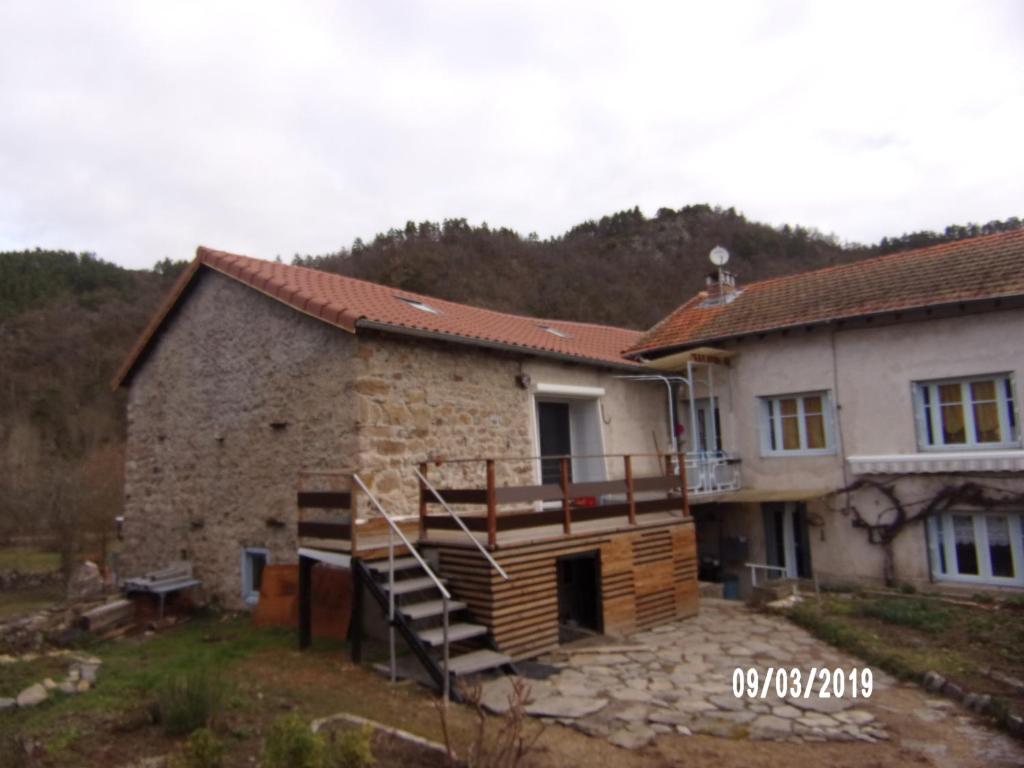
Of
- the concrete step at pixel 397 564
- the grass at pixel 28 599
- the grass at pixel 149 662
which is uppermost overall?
the concrete step at pixel 397 564

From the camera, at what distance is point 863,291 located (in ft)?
41.0

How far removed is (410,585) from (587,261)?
35794 mm

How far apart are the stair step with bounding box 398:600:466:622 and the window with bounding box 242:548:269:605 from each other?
403 cm

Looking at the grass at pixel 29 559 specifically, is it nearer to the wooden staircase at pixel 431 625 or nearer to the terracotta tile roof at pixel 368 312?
the terracotta tile roof at pixel 368 312

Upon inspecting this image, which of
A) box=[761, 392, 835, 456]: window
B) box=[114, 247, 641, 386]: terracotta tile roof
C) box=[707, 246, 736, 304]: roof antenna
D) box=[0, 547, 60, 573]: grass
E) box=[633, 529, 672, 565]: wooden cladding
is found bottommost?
box=[0, 547, 60, 573]: grass

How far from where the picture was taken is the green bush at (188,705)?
520 cm

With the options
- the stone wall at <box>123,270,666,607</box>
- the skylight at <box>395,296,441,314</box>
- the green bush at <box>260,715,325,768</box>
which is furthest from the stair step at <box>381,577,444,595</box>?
the skylight at <box>395,296,441,314</box>

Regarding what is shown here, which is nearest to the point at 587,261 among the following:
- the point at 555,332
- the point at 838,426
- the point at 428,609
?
the point at 555,332

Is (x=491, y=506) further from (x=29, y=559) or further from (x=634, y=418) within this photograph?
(x=29, y=559)

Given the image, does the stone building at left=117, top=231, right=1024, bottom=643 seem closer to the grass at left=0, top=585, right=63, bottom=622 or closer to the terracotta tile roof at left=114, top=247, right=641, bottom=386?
the terracotta tile roof at left=114, top=247, right=641, bottom=386

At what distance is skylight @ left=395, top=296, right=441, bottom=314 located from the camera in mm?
11764

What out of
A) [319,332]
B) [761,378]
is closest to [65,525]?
[319,332]
